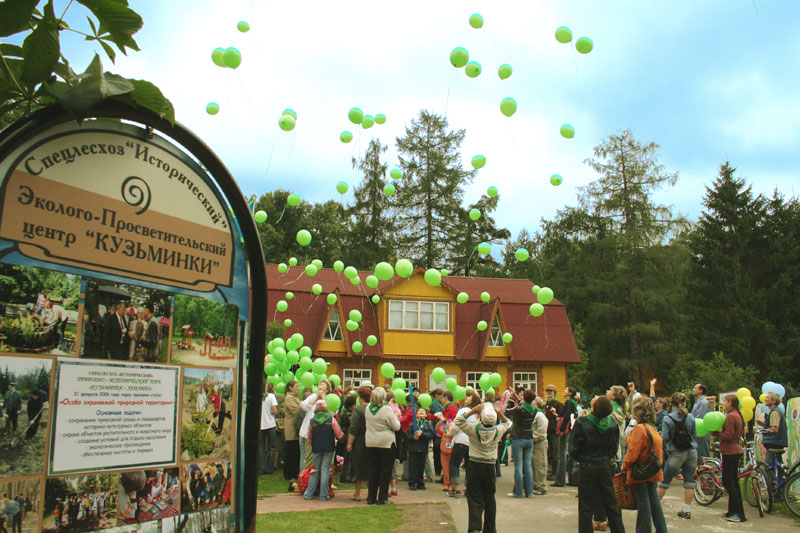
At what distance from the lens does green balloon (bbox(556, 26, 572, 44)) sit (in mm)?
8258

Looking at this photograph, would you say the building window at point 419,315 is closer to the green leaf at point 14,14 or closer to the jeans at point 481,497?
the jeans at point 481,497

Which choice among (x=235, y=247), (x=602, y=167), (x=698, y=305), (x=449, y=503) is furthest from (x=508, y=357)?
(x=235, y=247)

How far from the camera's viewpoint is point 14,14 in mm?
2068

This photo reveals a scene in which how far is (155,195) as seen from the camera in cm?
268

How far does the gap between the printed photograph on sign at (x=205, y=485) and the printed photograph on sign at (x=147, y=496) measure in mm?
45

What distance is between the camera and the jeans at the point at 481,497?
7289 mm

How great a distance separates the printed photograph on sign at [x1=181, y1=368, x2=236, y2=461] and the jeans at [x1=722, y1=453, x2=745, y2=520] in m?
8.28

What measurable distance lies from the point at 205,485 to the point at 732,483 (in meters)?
8.46

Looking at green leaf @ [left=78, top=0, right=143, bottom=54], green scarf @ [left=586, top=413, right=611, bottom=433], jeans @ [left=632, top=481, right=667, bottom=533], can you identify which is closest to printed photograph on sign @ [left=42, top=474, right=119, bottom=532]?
green leaf @ [left=78, top=0, right=143, bottom=54]

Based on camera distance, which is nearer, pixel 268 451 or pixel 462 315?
pixel 268 451

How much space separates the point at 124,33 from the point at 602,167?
1596 inches

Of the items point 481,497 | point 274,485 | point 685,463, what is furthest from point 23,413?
point 274,485

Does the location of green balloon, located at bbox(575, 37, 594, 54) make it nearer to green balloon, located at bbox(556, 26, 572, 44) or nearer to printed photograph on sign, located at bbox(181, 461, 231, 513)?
green balloon, located at bbox(556, 26, 572, 44)

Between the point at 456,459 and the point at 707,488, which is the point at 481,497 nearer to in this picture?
the point at 456,459
